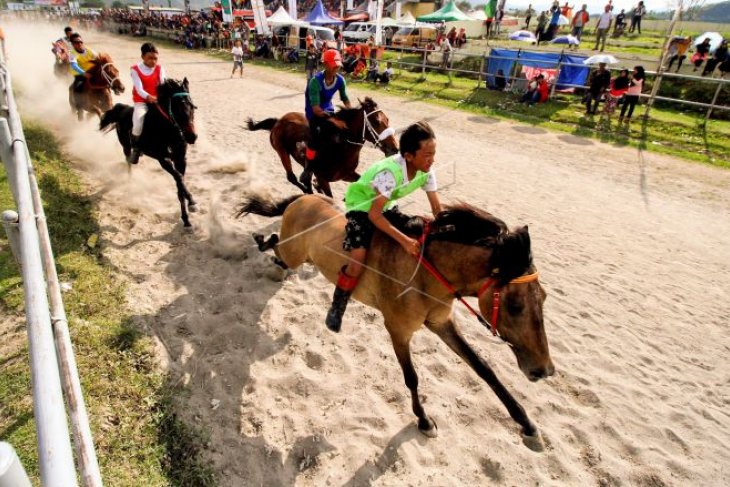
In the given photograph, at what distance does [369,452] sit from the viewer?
3.25 meters

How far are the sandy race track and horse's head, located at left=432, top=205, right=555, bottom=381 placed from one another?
0.97m

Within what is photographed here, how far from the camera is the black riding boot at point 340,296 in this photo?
3.67 m

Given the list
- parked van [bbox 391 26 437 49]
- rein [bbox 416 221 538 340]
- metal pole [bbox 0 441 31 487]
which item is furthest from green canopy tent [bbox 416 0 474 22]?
metal pole [bbox 0 441 31 487]

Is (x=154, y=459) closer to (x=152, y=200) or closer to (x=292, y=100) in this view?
(x=152, y=200)

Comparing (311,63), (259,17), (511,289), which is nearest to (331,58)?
(511,289)

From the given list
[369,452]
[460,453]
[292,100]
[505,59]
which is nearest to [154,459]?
[369,452]

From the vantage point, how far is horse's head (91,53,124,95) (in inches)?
383

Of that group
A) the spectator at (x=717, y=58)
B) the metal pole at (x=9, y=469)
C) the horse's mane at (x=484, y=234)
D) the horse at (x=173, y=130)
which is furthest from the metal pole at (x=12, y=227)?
the spectator at (x=717, y=58)

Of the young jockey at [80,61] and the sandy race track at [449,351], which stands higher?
the young jockey at [80,61]

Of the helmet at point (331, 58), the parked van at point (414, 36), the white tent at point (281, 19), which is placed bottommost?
the helmet at point (331, 58)

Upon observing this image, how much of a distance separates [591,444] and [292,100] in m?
15.0

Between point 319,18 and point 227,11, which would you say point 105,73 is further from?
point 319,18

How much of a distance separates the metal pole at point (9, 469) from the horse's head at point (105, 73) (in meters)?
11.0

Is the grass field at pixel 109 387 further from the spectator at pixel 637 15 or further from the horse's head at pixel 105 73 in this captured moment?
the spectator at pixel 637 15
